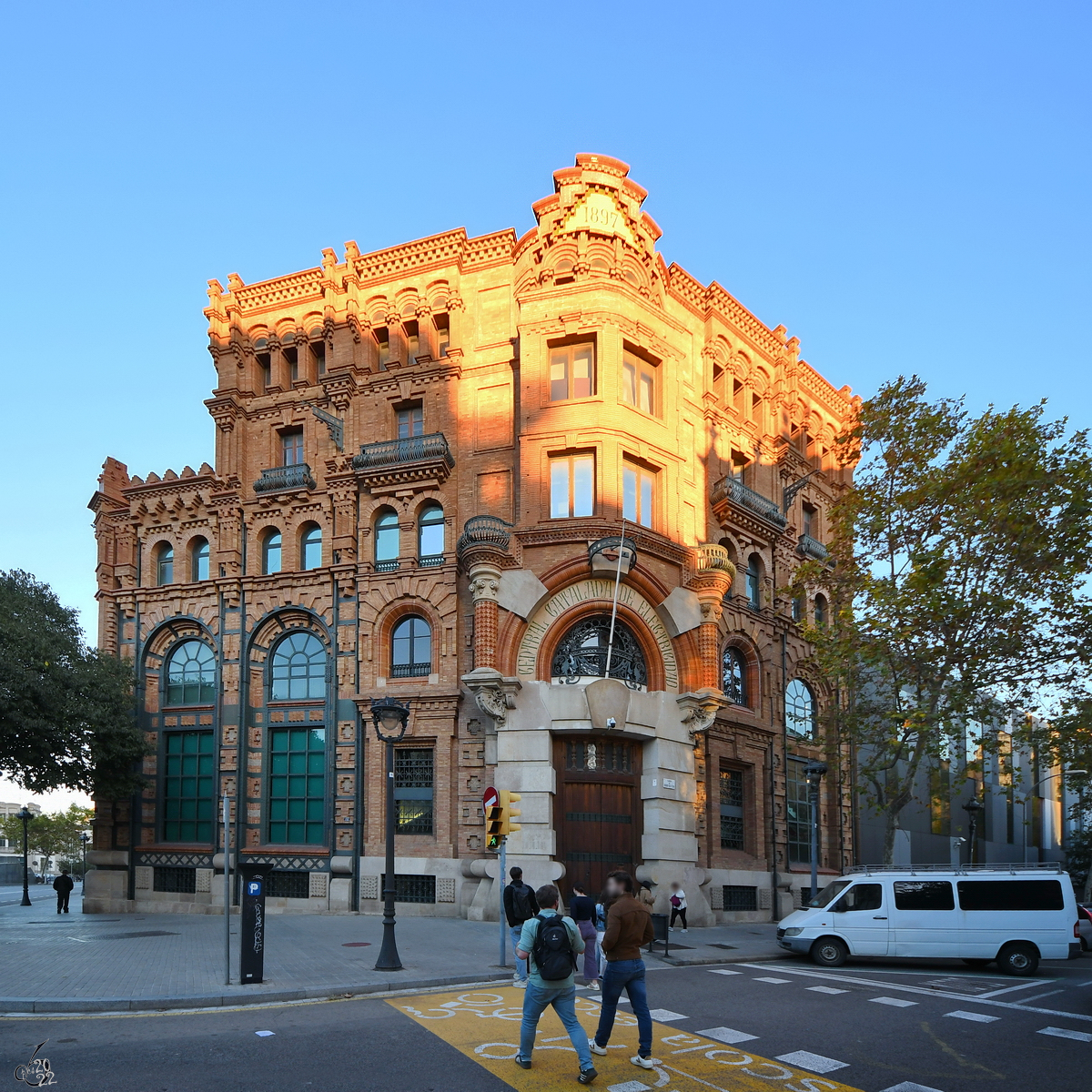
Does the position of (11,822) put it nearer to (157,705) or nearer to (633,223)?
(157,705)

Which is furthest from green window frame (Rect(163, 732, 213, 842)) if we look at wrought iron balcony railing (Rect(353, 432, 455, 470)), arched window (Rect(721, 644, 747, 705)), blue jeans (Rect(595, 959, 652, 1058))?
blue jeans (Rect(595, 959, 652, 1058))

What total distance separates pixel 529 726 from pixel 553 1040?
599 inches

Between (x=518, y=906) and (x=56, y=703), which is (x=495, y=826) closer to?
(x=518, y=906)

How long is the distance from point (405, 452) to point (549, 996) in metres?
21.4

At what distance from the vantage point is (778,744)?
32.1 m

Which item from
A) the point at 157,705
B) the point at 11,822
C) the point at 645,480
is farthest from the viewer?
the point at 11,822

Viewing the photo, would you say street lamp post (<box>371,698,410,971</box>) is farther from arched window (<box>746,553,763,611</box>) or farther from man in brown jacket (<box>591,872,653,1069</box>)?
arched window (<box>746,553,763,611</box>)

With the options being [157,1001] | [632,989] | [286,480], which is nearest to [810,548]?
[286,480]

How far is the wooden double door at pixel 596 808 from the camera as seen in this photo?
83.4ft

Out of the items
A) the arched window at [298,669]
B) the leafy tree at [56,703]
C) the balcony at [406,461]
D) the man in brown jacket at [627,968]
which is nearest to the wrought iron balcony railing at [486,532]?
the balcony at [406,461]

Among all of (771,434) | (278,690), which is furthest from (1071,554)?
(278,690)

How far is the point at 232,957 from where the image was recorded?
16.9m

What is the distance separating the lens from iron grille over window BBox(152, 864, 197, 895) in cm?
2927

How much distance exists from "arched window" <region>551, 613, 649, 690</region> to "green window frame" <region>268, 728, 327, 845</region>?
766 cm
